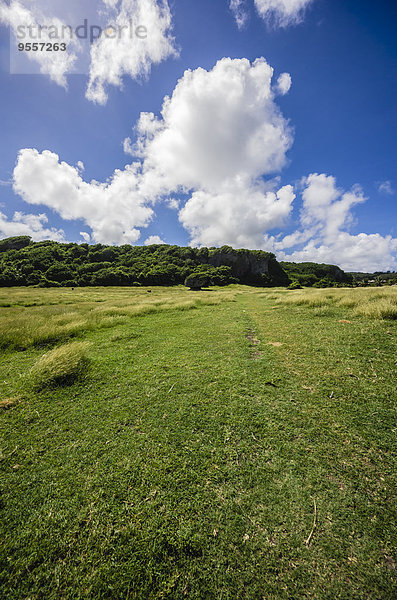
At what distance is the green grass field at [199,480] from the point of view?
2248mm

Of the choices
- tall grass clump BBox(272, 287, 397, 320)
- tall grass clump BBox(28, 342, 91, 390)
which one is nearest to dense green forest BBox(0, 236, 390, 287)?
tall grass clump BBox(272, 287, 397, 320)

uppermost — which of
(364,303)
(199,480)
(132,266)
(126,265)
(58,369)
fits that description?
(126,265)

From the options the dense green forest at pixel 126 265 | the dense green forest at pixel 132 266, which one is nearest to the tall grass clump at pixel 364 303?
the dense green forest at pixel 132 266

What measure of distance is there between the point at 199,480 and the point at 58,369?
5.19 meters

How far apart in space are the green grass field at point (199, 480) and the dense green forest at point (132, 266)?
6700cm


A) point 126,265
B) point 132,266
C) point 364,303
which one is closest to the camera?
point 364,303

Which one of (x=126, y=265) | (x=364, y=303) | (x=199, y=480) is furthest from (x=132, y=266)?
(x=199, y=480)

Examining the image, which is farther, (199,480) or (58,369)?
(58,369)

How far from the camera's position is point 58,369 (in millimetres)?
6199

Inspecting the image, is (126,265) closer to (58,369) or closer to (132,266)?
(132,266)

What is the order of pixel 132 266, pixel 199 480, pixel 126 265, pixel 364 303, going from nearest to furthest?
1. pixel 199 480
2. pixel 364 303
3. pixel 132 266
4. pixel 126 265

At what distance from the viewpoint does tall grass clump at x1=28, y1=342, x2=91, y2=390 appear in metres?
5.93

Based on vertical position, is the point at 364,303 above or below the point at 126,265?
below

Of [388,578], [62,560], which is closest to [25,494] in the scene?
[62,560]
